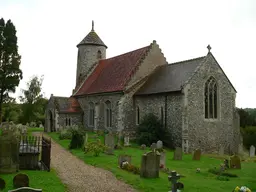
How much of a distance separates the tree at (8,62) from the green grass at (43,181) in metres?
25.7

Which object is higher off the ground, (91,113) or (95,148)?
(91,113)

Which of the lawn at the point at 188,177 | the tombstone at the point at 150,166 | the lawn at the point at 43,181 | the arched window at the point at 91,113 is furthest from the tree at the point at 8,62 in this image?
the tombstone at the point at 150,166

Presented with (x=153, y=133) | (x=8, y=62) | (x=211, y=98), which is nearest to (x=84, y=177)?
(x=153, y=133)

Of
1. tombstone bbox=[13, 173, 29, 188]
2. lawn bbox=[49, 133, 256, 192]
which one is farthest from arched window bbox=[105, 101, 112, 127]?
A: tombstone bbox=[13, 173, 29, 188]

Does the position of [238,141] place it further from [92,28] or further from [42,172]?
[92,28]

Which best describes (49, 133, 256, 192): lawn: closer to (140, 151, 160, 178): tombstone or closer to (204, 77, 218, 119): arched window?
(140, 151, 160, 178): tombstone

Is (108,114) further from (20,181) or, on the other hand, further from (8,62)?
(20,181)

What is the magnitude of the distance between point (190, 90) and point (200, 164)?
737cm

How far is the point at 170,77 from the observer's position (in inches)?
1008

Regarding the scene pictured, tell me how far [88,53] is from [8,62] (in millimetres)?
9897

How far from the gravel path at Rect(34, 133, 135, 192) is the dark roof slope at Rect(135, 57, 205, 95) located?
420 inches

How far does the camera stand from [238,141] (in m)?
25.7

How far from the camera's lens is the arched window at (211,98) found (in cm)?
2439

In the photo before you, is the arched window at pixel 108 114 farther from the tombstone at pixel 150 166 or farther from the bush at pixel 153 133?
the tombstone at pixel 150 166
